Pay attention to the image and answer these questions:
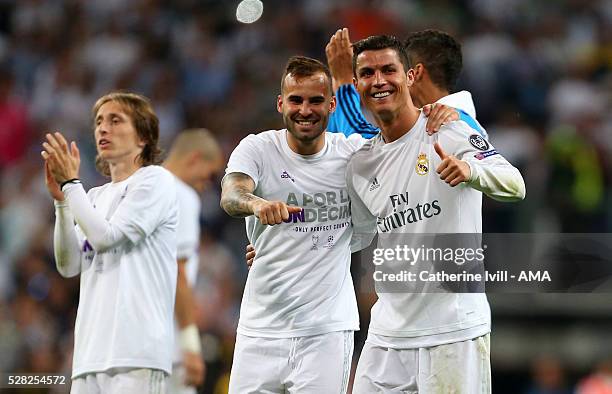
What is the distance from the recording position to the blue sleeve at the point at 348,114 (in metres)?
4.82

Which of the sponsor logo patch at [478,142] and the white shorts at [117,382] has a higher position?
the sponsor logo patch at [478,142]

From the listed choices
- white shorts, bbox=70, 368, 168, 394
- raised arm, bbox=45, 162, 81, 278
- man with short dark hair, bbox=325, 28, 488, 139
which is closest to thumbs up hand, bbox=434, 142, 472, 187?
man with short dark hair, bbox=325, 28, 488, 139

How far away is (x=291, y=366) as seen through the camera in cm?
416

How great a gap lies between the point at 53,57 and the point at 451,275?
7.79 m

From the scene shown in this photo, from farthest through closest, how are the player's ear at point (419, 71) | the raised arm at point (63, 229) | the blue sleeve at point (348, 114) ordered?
the player's ear at point (419, 71) → the blue sleeve at point (348, 114) → the raised arm at point (63, 229)

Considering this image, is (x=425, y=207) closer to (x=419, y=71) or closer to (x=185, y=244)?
(x=419, y=71)

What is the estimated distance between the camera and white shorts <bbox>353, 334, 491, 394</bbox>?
3.98 metres

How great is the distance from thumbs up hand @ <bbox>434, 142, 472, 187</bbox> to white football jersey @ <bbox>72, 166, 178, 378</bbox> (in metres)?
1.42

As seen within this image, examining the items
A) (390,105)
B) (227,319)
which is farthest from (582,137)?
(390,105)

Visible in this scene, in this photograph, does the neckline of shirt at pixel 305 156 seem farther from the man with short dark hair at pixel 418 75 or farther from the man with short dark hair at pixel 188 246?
the man with short dark hair at pixel 188 246

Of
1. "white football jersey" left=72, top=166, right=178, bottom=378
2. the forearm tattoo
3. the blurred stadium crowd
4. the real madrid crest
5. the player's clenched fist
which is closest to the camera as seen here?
the player's clenched fist

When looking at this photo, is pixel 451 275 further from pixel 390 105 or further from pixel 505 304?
pixel 505 304

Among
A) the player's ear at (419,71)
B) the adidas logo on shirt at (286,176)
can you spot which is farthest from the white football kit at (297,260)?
the player's ear at (419,71)

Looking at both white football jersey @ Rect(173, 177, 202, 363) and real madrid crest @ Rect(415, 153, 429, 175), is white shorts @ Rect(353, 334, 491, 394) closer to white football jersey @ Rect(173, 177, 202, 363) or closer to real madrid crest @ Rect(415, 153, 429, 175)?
real madrid crest @ Rect(415, 153, 429, 175)
